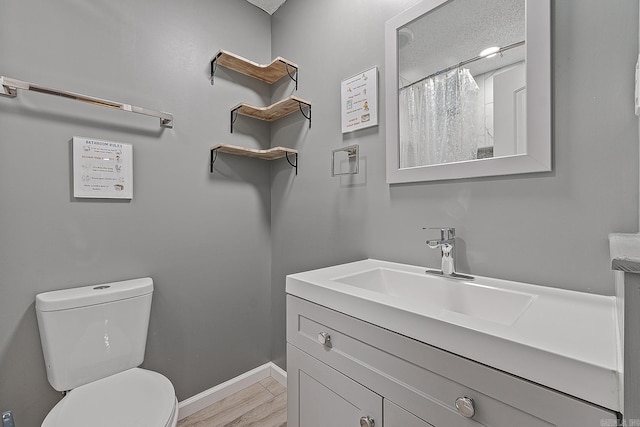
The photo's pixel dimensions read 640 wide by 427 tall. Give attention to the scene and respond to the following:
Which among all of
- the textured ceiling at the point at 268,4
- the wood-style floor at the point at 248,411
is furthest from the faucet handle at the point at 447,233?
the textured ceiling at the point at 268,4

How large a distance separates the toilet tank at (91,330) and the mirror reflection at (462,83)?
1.43 meters

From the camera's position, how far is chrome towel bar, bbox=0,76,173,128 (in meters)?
1.11

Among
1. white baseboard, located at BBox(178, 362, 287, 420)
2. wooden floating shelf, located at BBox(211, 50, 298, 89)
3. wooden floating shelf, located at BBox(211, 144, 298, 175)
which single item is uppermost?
wooden floating shelf, located at BBox(211, 50, 298, 89)

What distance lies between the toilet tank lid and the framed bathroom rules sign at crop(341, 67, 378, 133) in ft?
4.26

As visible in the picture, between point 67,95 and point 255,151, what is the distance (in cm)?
89

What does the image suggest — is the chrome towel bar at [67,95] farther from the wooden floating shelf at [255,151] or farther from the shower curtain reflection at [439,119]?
the shower curtain reflection at [439,119]

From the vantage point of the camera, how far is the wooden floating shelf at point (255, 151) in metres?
1.70

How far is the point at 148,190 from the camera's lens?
4.98ft

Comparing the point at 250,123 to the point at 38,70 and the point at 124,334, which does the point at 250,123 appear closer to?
the point at 38,70

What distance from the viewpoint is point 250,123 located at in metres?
1.95

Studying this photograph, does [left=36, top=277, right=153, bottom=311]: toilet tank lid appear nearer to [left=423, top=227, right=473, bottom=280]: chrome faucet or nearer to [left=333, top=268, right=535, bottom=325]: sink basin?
[left=333, top=268, right=535, bottom=325]: sink basin

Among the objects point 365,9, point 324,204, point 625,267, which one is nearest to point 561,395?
point 625,267

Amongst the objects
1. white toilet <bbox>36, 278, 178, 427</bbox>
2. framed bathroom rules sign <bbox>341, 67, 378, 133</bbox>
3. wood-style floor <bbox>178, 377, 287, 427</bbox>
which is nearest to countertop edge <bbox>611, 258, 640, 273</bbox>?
framed bathroom rules sign <bbox>341, 67, 378, 133</bbox>

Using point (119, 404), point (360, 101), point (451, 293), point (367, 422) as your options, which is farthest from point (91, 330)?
point (360, 101)
